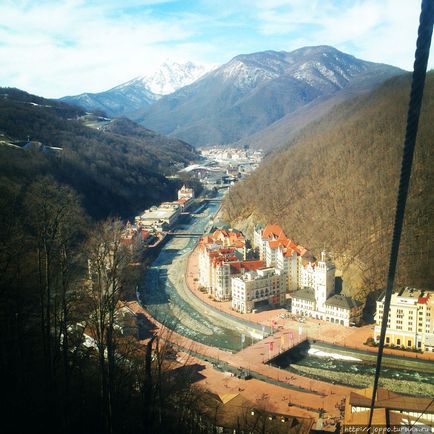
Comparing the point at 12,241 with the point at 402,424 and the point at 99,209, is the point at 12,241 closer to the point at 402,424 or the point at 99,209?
the point at 402,424

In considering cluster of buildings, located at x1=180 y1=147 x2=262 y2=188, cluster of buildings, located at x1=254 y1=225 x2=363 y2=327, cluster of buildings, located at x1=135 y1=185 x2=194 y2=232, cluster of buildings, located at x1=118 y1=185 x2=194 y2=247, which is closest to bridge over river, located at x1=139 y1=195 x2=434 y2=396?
cluster of buildings, located at x1=254 y1=225 x2=363 y2=327

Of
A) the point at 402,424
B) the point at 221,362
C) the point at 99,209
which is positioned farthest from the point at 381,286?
the point at 99,209

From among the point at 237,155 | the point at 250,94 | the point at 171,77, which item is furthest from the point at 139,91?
the point at 237,155

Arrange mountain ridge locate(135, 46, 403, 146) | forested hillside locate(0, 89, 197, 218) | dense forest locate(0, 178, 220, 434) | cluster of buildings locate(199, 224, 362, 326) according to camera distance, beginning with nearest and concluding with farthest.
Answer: dense forest locate(0, 178, 220, 434)
cluster of buildings locate(199, 224, 362, 326)
forested hillside locate(0, 89, 197, 218)
mountain ridge locate(135, 46, 403, 146)

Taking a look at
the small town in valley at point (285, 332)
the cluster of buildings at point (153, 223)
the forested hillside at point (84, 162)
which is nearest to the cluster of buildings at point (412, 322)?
the small town in valley at point (285, 332)

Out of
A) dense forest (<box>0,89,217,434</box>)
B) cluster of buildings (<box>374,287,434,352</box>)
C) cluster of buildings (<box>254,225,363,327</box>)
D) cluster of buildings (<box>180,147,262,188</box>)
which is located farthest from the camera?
cluster of buildings (<box>180,147,262,188</box>)

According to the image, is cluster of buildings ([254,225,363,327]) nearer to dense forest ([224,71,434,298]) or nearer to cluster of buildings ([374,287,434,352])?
dense forest ([224,71,434,298])

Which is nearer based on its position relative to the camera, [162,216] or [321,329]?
[321,329]

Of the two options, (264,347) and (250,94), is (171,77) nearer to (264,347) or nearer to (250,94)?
(250,94)
